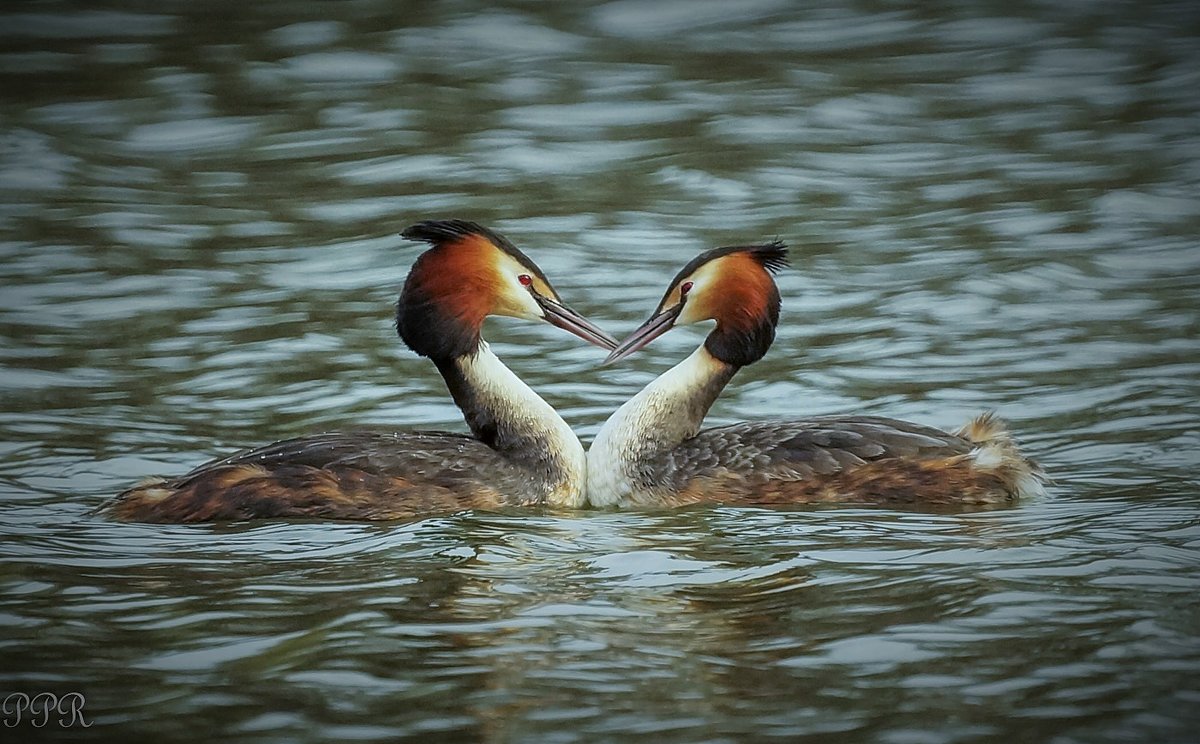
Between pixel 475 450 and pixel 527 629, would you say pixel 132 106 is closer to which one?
pixel 475 450

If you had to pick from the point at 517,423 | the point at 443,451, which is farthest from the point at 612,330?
the point at 443,451

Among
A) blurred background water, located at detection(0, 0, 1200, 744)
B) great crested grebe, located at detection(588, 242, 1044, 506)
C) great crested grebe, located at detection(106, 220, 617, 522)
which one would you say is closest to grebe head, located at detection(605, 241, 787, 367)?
great crested grebe, located at detection(588, 242, 1044, 506)

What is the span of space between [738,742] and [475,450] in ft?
9.38

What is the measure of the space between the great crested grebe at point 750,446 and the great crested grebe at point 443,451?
0.81ft

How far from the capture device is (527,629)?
5320mm

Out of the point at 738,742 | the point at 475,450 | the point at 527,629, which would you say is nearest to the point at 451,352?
the point at 475,450

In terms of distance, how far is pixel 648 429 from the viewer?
7.44 meters

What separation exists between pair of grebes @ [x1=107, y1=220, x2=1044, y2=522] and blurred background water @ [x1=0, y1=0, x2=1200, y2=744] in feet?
0.56

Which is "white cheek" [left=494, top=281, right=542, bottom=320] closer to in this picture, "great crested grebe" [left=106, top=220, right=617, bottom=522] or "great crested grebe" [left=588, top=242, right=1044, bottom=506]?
"great crested grebe" [left=106, top=220, right=617, bottom=522]

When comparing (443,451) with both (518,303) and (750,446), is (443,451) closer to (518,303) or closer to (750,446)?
(518,303)

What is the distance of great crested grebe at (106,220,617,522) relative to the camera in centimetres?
673

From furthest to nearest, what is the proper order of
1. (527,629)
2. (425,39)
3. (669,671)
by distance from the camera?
(425,39) → (527,629) → (669,671)

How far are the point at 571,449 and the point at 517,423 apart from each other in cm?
23

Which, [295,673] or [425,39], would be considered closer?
[295,673]
